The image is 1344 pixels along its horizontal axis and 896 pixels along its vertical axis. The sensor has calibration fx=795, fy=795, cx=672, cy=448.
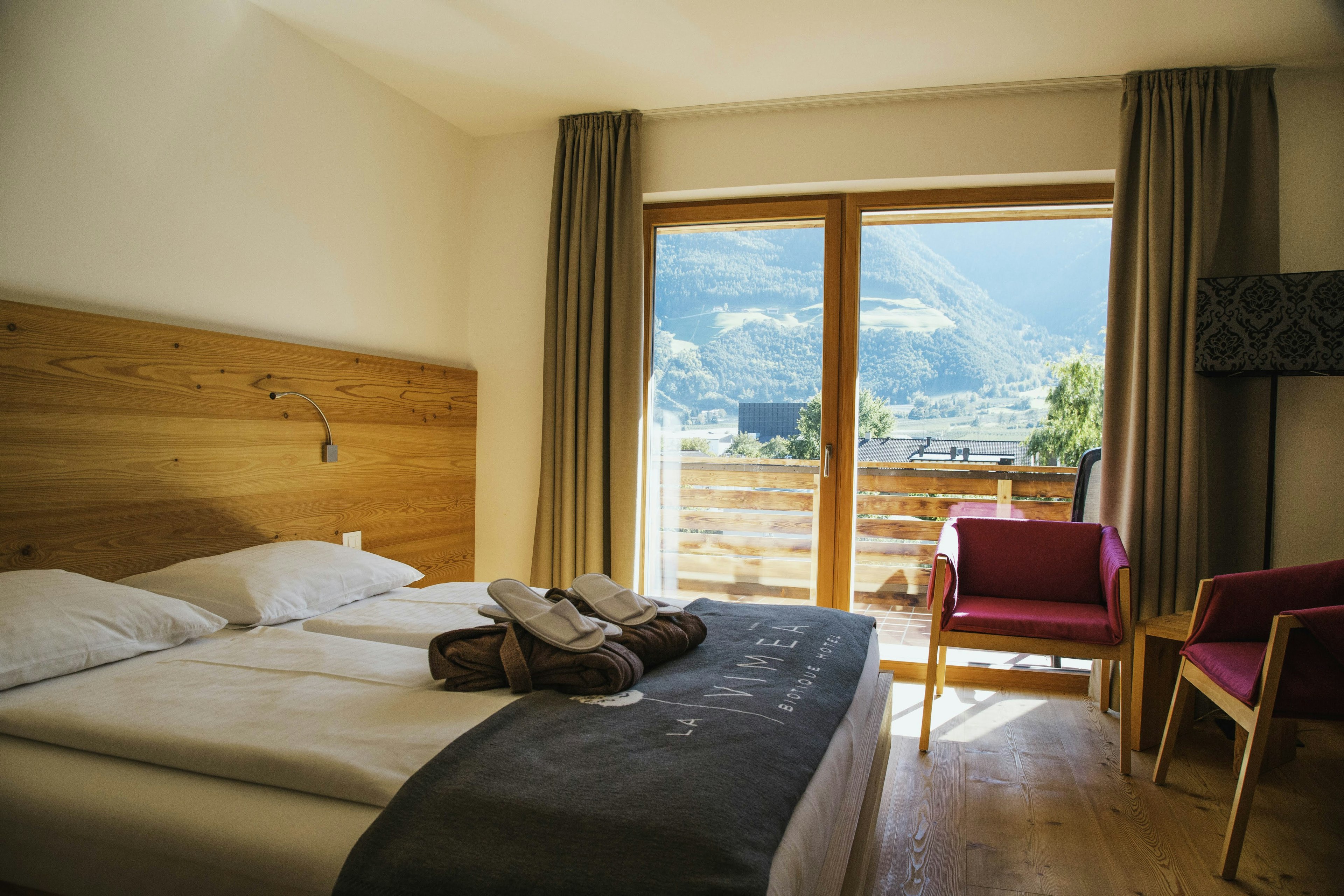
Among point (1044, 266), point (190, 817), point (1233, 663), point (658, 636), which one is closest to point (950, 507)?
point (1044, 266)

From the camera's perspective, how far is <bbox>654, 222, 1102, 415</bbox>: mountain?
3.55 meters

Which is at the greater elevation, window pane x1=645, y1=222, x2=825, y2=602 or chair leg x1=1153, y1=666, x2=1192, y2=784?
window pane x1=645, y1=222, x2=825, y2=602

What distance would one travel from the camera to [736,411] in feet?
12.5

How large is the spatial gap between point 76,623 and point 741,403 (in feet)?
8.91

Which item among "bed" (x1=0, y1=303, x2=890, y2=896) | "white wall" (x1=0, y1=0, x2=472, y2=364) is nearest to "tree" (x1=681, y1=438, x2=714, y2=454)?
"bed" (x1=0, y1=303, x2=890, y2=896)

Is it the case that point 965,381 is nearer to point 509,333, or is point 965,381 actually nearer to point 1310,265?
point 1310,265

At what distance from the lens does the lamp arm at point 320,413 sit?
2785 millimetres

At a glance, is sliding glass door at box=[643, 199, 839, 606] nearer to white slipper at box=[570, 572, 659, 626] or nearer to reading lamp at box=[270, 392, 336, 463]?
reading lamp at box=[270, 392, 336, 463]

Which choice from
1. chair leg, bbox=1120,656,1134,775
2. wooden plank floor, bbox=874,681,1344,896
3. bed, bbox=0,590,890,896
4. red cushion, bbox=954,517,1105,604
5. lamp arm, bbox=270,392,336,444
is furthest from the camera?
red cushion, bbox=954,517,1105,604

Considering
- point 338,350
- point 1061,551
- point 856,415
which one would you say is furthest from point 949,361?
point 338,350

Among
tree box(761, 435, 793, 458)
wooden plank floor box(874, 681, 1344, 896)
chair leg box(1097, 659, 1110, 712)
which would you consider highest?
tree box(761, 435, 793, 458)

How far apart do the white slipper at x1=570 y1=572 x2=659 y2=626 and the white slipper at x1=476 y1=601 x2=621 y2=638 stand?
0.04 m

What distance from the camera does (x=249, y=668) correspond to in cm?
172

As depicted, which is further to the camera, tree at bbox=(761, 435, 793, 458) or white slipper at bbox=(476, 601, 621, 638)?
tree at bbox=(761, 435, 793, 458)
